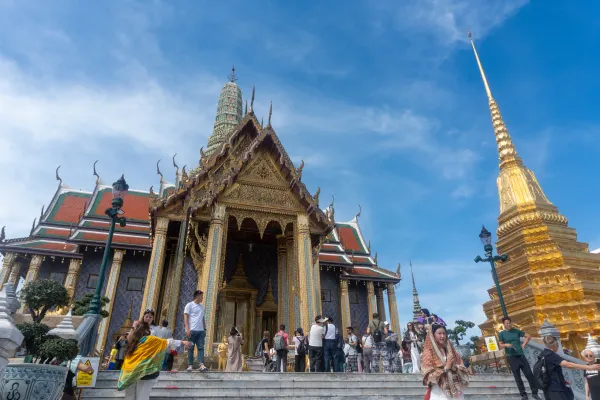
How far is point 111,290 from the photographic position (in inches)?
599

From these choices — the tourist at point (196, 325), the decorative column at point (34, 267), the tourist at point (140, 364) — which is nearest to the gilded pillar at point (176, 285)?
the tourist at point (196, 325)

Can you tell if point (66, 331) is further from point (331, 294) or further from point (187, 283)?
point (331, 294)

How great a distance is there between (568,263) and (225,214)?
677 inches

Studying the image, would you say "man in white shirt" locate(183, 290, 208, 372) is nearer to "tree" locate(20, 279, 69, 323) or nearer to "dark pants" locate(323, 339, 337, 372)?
"dark pants" locate(323, 339, 337, 372)

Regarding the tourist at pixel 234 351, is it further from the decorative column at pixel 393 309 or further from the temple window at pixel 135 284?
the decorative column at pixel 393 309

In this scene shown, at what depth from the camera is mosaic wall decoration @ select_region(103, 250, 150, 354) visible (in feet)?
48.6

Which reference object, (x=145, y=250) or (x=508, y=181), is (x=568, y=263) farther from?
(x=145, y=250)

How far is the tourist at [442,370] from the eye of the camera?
3.13 metres

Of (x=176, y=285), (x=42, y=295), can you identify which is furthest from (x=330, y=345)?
(x=42, y=295)

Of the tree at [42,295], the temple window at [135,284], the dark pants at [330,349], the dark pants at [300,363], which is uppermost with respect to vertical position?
the temple window at [135,284]

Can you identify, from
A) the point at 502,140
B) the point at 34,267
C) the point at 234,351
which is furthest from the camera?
the point at 502,140

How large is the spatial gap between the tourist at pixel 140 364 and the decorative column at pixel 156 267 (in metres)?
8.13

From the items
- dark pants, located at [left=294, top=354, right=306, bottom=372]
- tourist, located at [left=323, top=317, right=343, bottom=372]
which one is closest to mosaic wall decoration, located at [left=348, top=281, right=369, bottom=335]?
dark pants, located at [left=294, top=354, right=306, bottom=372]

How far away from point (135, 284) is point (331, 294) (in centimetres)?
846
